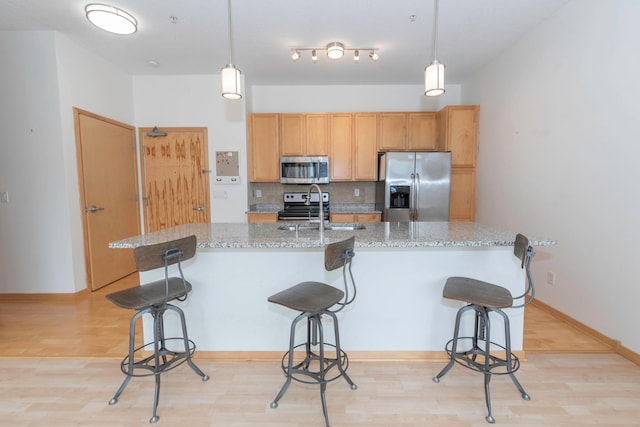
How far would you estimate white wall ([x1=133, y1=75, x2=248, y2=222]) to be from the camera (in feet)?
13.3

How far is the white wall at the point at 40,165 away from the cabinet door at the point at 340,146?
9.73 feet

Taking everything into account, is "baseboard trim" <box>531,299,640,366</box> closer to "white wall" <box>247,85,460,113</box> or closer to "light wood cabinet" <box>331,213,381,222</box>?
"light wood cabinet" <box>331,213,381,222</box>

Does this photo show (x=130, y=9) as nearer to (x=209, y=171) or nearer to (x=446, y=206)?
(x=209, y=171)

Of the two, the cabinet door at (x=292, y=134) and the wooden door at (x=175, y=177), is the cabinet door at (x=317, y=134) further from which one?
the wooden door at (x=175, y=177)

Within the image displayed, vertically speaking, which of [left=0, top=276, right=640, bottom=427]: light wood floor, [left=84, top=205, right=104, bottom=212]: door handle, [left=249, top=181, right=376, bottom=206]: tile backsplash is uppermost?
[left=249, top=181, right=376, bottom=206]: tile backsplash

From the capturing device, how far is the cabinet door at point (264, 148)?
13.9ft

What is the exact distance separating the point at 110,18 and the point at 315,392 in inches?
128

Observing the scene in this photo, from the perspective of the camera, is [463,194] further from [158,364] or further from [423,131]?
[158,364]

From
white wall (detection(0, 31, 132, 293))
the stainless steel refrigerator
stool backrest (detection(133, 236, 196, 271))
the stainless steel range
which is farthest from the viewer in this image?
the stainless steel range

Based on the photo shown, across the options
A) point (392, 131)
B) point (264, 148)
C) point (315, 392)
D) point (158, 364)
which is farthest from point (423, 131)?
point (158, 364)

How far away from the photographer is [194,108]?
13.4 ft

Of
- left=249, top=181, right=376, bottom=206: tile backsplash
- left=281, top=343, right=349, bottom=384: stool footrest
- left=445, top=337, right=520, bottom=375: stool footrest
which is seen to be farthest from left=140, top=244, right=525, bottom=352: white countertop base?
left=249, top=181, right=376, bottom=206: tile backsplash

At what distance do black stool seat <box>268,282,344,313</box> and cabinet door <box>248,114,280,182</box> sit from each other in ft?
9.15

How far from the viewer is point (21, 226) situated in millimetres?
3107
